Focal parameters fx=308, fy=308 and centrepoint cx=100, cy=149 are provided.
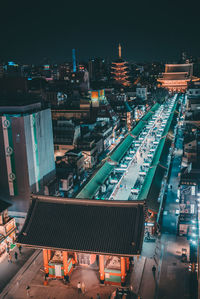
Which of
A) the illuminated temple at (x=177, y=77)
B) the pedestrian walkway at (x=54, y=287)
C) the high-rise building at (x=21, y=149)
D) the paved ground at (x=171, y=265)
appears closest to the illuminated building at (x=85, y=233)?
the pedestrian walkway at (x=54, y=287)

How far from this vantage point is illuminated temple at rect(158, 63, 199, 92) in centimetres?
9906

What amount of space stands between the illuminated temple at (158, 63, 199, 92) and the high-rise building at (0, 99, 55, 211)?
81810 millimetres

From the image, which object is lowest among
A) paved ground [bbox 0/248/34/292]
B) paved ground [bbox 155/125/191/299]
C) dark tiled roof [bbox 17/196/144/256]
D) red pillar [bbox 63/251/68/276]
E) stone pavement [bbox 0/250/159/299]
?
paved ground [bbox 0/248/34/292]

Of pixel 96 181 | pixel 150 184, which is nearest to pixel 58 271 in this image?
pixel 96 181

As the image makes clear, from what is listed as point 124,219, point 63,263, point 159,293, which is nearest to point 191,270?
point 159,293

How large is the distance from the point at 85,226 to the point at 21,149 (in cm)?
995

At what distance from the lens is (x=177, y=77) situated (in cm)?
10044

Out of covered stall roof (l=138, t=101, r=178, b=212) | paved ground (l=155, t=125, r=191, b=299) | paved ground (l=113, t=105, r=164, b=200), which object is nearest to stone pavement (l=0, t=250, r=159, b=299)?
paved ground (l=155, t=125, r=191, b=299)

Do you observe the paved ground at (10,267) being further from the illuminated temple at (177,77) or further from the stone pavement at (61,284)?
the illuminated temple at (177,77)

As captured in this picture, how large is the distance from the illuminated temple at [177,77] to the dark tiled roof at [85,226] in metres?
89.4

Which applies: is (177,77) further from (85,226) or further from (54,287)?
(54,287)

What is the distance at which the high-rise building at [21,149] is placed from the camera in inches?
899

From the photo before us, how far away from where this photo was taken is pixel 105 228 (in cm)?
1520

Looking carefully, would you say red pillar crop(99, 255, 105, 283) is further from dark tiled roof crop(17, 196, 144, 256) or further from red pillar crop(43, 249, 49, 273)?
red pillar crop(43, 249, 49, 273)
